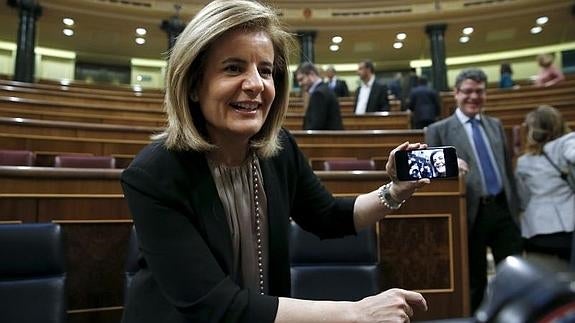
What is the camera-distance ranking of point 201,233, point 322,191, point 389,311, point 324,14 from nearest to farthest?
point 389,311 → point 201,233 → point 322,191 → point 324,14

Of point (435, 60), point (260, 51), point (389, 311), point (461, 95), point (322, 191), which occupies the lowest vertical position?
point (389, 311)

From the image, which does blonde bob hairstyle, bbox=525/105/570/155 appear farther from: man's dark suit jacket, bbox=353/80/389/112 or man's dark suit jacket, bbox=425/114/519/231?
man's dark suit jacket, bbox=353/80/389/112

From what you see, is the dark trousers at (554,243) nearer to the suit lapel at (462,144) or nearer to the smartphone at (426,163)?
the suit lapel at (462,144)

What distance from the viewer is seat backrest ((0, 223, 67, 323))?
3.78 ft

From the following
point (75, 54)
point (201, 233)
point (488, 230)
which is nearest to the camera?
point (201, 233)

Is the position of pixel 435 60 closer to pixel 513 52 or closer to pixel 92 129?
pixel 513 52

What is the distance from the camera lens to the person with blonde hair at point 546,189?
176 centimetres

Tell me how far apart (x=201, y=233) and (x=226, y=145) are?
15cm

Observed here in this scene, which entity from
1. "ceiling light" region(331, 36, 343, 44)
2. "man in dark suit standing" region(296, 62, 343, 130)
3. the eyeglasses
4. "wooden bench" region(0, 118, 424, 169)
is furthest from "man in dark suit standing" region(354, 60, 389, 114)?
"ceiling light" region(331, 36, 343, 44)

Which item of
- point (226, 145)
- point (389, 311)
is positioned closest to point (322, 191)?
point (226, 145)

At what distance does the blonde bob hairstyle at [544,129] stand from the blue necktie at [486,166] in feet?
0.86

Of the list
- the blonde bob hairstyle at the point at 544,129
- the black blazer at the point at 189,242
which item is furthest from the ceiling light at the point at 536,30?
the black blazer at the point at 189,242

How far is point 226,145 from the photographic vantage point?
29.1 inches

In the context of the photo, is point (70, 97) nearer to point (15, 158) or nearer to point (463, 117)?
point (15, 158)
